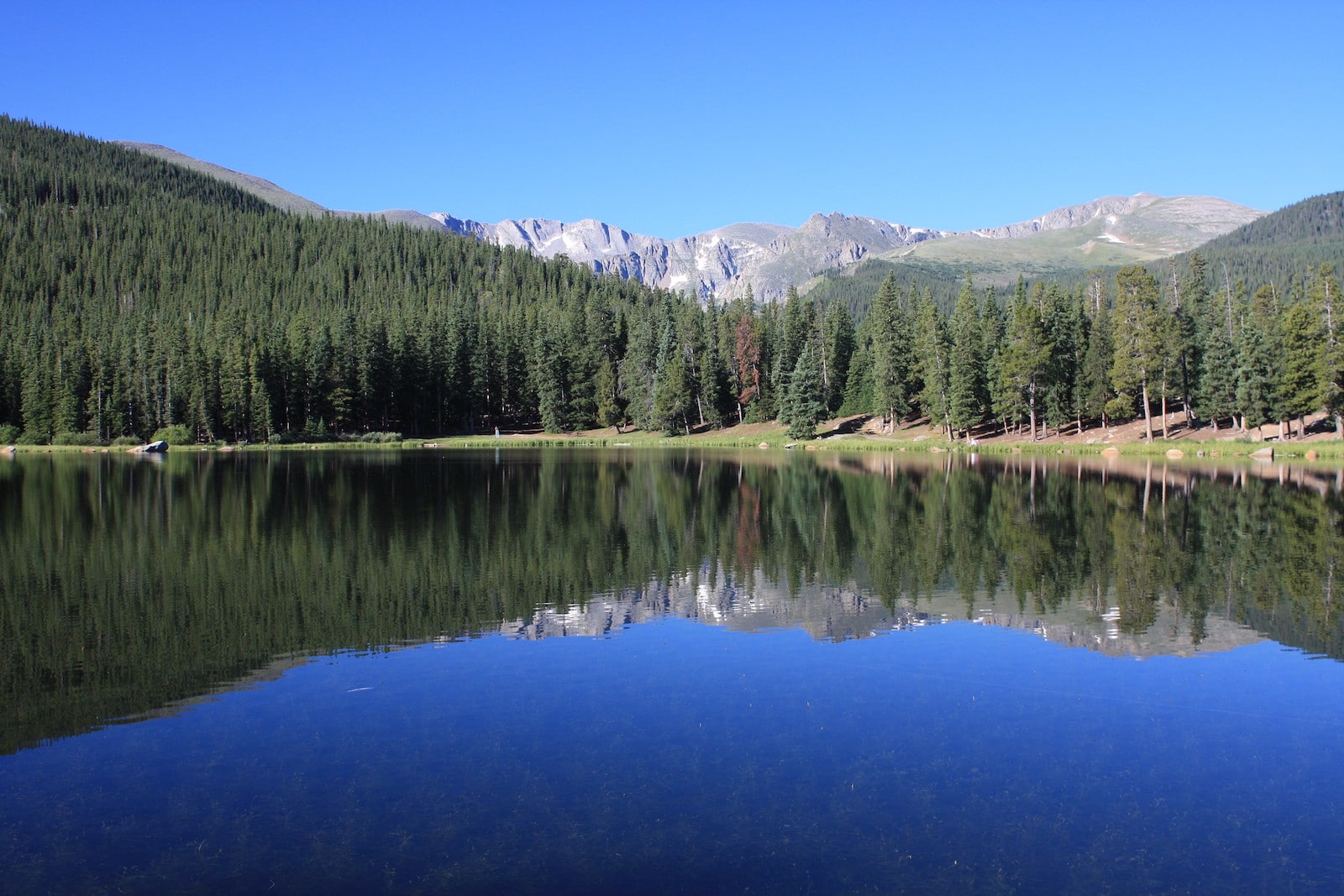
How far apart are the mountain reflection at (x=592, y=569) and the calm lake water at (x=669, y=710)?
15 cm

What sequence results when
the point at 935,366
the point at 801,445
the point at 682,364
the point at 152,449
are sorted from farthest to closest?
the point at 682,364 → the point at 152,449 → the point at 801,445 → the point at 935,366

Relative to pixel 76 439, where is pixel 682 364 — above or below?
above

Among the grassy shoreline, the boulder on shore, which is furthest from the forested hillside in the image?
the boulder on shore

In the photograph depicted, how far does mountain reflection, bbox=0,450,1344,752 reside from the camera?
16969mm

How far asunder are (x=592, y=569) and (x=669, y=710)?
37.2 feet

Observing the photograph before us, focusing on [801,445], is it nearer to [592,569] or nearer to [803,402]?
[803,402]

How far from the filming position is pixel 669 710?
13523 millimetres

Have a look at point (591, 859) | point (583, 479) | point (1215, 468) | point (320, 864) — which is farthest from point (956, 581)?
point (1215, 468)

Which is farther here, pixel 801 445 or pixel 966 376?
pixel 801 445

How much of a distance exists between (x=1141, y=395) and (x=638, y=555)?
3221 inches

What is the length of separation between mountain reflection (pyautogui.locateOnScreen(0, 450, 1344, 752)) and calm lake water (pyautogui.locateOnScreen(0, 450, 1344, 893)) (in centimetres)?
15

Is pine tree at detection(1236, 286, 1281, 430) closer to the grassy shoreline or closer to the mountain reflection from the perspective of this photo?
the grassy shoreline

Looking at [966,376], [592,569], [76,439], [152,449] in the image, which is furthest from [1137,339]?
[76,439]

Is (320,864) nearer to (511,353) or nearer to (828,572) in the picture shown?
(828,572)
